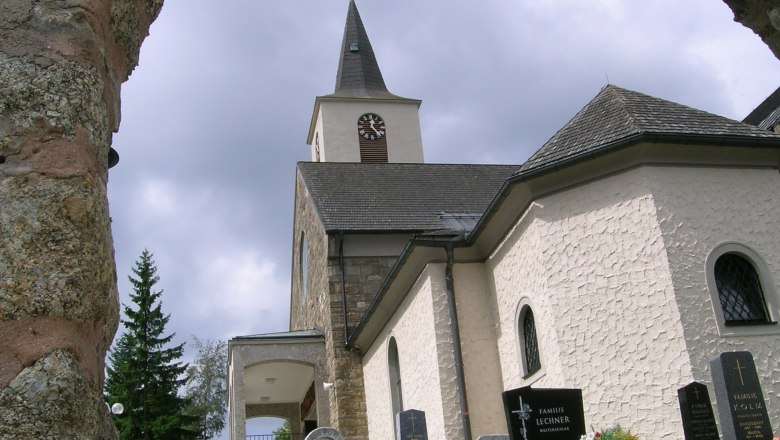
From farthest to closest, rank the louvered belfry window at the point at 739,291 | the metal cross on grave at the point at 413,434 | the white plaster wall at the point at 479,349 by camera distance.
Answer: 1. the white plaster wall at the point at 479,349
2. the metal cross on grave at the point at 413,434
3. the louvered belfry window at the point at 739,291

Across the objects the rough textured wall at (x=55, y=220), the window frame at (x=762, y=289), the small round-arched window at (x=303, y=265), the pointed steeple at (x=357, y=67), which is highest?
the pointed steeple at (x=357, y=67)

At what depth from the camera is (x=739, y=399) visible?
→ 28.0 feet

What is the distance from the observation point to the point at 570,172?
11359 millimetres

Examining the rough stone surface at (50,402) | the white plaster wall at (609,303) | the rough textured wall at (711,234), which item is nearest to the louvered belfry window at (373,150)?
the white plaster wall at (609,303)

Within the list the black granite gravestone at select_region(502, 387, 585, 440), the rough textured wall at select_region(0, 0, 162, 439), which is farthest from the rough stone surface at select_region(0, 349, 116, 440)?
the black granite gravestone at select_region(502, 387, 585, 440)

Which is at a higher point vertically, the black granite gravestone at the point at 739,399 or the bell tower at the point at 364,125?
the bell tower at the point at 364,125

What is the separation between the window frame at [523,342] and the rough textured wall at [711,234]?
2.33m

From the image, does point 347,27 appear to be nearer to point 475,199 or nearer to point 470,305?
point 475,199

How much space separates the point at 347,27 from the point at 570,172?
96.4 feet

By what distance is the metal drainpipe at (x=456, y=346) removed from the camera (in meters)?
12.9

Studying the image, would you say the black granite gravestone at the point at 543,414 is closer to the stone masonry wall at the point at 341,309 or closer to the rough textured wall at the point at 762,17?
the rough textured wall at the point at 762,17

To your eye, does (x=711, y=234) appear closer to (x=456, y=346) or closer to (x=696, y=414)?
(x=696, y=414)

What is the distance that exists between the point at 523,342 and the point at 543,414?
3105mm

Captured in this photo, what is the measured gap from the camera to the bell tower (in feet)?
105
